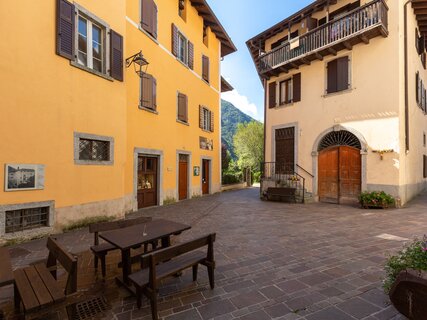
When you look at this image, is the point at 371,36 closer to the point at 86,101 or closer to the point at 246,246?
the point at 246,246

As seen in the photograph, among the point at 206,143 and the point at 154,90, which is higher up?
the point at 154,90

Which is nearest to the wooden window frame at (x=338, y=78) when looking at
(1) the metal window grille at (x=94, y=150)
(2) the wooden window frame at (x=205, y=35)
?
(2) the wooden window frame at (x=205, y=35)

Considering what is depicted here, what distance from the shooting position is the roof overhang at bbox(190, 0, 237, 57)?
13.6 m

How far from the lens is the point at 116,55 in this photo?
7.92 meters

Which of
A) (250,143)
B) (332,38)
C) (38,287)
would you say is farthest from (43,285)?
(250,143)

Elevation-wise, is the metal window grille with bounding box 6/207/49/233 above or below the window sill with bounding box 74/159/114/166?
below

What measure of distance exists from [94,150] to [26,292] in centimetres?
535

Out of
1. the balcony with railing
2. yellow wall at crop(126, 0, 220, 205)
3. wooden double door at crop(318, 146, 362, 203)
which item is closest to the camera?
yellow wall at crop(126, 0, 220, 205)

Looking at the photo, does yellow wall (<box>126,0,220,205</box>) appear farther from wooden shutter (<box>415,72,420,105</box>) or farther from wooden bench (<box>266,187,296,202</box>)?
wooden shutter (<box>415,72,420,105</box>)

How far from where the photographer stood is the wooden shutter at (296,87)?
1283cm

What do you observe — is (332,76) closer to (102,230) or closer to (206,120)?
(206,120)

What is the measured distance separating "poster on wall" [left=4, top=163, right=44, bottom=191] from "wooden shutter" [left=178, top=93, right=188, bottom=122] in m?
7.36

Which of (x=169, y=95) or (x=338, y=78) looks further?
(x=169, y=95)

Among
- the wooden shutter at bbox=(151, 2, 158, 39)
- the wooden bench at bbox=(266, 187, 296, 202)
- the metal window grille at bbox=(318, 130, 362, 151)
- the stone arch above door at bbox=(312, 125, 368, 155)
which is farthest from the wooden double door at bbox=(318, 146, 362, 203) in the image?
the wooden shutter at bbox=(151, 2, 158, 39)
